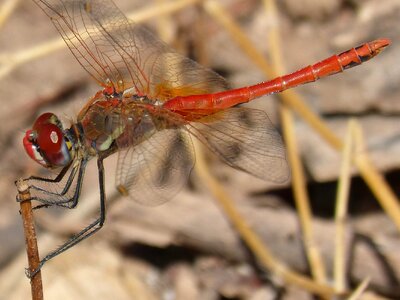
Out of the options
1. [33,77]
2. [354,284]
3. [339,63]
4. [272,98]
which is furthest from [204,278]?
[33,77]

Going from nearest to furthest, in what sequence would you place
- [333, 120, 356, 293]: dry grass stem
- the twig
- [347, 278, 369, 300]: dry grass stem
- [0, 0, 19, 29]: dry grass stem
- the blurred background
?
the twig
[347, 278, 369, 300]: dry grass stem
[333, 120, 356, 293]: dry grass stem
the blurred background
[0, 0, 19, 29]: dry grass stem

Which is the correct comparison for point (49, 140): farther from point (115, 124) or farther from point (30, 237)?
point (30, 237)

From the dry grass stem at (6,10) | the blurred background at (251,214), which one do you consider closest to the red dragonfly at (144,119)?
the blurred background at (251,214)

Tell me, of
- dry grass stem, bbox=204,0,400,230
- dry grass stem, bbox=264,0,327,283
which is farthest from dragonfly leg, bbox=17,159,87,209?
dry grass stem, bbox=204,0,400,230

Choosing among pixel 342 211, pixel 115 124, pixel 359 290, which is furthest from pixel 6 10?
pixel 359 290

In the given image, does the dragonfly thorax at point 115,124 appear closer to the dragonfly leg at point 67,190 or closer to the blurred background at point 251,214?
the dragonfly leg at point 67,190

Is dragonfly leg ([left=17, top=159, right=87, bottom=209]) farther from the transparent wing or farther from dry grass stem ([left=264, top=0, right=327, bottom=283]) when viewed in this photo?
dry grass stem ([left=264, top=0, right=327, bottom=283])
